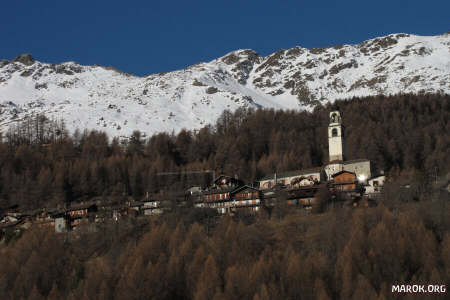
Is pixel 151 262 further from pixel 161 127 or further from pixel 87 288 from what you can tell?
pixel 161 127

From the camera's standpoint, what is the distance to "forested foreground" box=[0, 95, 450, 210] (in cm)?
10494

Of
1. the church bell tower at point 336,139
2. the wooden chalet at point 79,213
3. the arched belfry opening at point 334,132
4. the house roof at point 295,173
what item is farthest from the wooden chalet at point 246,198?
the arched belfry opening at point 334,132

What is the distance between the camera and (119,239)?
239 ft

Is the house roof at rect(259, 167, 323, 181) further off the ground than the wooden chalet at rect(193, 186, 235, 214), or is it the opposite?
the house roof at rect(259, 167, 323, 181)

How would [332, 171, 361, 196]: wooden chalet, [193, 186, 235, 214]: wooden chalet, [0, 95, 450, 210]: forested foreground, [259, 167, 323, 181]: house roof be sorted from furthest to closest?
[0, 95, 450, 210]: forested foreground
[259, 167, 323, 181]: house roof
[193, 186, 235, 214]: wooden chalet
[332, 171, 361, 196]: wooden chalet

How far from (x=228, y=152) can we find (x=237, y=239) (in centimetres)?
6402

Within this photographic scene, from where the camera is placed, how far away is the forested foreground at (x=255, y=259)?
5081 centimetres

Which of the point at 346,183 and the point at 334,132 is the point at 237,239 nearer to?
the point at 346,183

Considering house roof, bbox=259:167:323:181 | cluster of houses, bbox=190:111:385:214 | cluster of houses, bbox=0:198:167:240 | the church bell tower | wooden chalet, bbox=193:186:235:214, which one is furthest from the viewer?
the church bell tower

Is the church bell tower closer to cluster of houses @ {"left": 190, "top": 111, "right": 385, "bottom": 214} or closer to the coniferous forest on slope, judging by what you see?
cluster of houses @ {"left": 190, "top": 111, "right": 385, "bottom": 214}

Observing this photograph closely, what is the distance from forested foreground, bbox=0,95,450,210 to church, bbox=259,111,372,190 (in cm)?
569

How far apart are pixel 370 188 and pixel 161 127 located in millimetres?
109012

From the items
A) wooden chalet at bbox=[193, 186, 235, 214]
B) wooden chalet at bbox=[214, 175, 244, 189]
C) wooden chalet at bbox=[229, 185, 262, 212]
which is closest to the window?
wooden chalet at bbox=[214, 175, 244, 189]

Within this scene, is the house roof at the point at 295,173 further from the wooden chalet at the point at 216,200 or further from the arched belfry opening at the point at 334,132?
the wooden chalet at the point at 216,200
